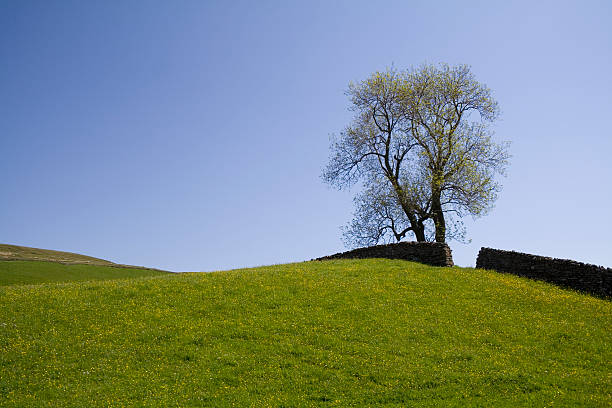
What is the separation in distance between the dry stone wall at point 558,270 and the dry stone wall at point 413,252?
4306 mm

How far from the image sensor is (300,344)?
20281 mm

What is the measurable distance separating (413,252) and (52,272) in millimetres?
32369

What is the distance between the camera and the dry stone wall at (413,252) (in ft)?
122

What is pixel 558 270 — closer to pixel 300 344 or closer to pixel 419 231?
pixel 419 231

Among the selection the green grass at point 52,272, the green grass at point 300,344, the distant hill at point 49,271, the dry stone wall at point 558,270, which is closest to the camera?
the green grass at point 300,344

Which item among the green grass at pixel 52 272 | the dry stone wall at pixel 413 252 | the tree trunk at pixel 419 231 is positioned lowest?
the green grass at pixel 52 272

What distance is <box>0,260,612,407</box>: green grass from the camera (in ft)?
55.4

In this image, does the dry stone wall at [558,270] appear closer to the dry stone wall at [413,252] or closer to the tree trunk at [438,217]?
the dry stone wall at [413,252]

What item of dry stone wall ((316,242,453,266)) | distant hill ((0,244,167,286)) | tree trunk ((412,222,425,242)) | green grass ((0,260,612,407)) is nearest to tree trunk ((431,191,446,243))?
tree trunk ((412,222,425,242))

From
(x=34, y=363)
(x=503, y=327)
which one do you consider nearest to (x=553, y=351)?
(x=503, y=327)

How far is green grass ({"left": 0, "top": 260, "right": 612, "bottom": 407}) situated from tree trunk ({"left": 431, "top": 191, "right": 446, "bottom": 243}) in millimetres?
16809

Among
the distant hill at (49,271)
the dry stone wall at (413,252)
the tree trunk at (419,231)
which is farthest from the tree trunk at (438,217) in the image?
the distant hill at (49,271)

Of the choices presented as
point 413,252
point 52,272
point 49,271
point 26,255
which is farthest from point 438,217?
point 26,255

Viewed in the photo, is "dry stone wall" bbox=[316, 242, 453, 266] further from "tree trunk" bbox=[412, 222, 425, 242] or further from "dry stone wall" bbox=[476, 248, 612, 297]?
"tree trunk" bbox=[412, 222, 425, 242]
